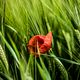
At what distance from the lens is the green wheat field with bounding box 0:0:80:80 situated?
71 cm

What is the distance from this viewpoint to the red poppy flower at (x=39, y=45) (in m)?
0.69

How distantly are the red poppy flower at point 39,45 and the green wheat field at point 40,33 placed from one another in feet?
0.06

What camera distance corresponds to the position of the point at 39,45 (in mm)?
706

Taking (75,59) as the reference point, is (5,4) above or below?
above

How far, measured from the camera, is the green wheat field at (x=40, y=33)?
2.33 ft

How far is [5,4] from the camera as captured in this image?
768mm

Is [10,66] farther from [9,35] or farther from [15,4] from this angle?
[15,4]

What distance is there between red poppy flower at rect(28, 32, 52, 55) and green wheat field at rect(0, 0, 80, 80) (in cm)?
2

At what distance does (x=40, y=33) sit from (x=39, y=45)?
0.35 ft

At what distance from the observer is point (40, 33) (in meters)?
0.81

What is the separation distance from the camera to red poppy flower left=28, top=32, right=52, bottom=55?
69cm

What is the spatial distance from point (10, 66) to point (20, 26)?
0.40 ft

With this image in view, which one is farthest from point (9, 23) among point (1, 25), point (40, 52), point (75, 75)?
point (75, 75)

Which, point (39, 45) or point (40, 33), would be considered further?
point (40, 33)
